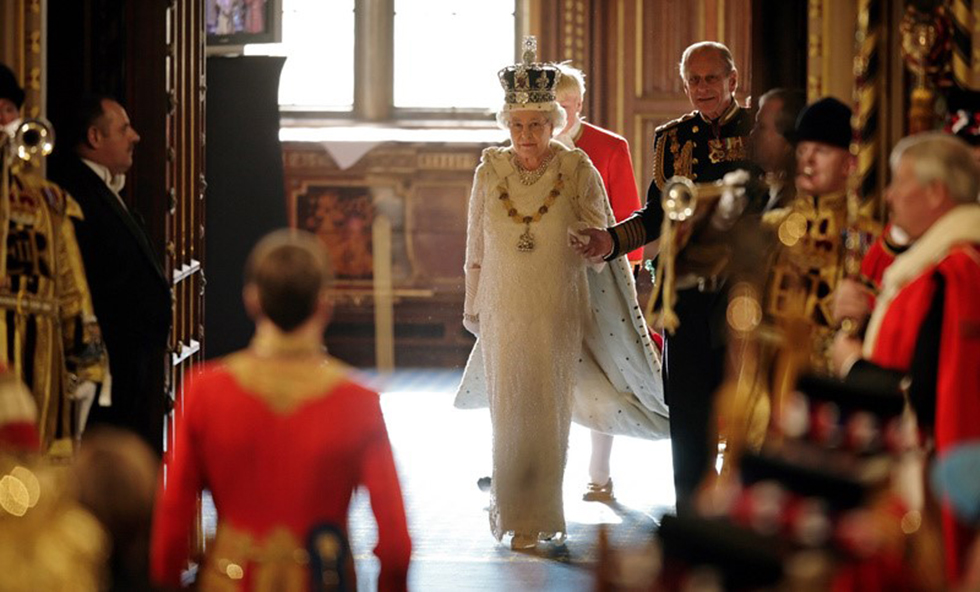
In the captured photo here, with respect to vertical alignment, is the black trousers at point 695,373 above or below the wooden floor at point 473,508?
above

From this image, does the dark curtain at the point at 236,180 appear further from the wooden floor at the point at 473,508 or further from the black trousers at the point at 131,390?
the black trousers at the point at 131,390

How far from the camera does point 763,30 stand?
22.5ft

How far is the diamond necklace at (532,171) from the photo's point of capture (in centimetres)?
712

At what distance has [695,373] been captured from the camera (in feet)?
22.4

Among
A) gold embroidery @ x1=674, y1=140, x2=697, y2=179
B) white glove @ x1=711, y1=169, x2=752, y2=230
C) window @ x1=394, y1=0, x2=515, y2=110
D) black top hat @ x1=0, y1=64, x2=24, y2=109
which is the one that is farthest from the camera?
window @ x1=394, y1=0, x2=515, y2=110

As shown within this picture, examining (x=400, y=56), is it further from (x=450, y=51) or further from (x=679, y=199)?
(x=679, y=199)

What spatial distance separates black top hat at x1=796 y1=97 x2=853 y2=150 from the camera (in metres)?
5.58

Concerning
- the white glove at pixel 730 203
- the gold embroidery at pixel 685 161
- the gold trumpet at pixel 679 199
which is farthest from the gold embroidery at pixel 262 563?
the gold embroidery at pixel 685 161

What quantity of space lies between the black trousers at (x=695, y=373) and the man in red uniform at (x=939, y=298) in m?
2.17

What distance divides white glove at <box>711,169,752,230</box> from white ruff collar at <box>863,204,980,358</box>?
4.51 feet

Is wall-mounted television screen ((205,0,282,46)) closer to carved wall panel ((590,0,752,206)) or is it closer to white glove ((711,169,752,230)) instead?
carved wall panel ((590,0,752,206))

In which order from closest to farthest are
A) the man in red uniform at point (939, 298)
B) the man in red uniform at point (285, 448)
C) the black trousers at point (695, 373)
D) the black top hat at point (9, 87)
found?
the man in red uniform at point (285, 448), the man in red uniform at point (939, 298), the black top hat at point (9, 87), the black trousers at point (695, 373)

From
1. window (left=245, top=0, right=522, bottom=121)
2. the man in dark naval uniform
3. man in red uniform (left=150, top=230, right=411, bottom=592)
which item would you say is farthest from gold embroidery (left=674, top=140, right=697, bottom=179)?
window (left=245, top=0, right=522, bottom=121)

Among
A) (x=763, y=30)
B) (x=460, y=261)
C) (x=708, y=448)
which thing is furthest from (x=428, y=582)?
(x=460, y=261)
